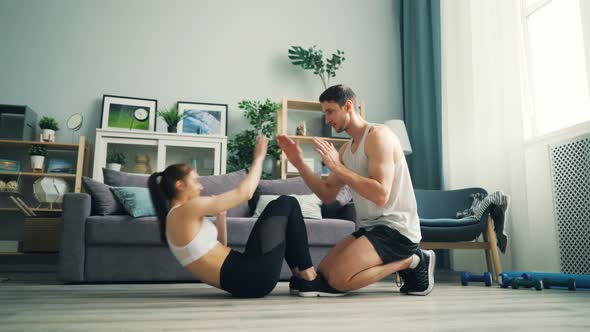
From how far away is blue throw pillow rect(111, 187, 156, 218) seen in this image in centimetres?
274

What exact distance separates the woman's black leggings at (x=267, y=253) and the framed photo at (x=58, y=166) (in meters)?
2.84

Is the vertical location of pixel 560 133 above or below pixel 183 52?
below

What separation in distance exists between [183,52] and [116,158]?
1335 millimetres

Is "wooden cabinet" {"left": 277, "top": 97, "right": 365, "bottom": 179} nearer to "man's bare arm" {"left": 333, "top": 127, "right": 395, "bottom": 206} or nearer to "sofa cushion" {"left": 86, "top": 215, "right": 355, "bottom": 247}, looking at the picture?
"sofa cushion" {"left": 86, "top": 215, "right": 355, "bottom": 247}


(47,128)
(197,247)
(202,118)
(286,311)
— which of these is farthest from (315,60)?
(286,311)

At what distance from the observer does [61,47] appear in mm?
4316

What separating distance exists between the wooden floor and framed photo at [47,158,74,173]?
2032 mm

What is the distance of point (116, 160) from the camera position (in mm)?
3965

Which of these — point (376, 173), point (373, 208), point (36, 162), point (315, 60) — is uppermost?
point (315, 60)

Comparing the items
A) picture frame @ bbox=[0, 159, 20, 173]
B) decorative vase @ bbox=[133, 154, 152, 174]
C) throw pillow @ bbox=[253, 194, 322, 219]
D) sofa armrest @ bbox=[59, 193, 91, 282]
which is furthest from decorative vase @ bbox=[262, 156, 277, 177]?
picture frame @ bbox=[0, 159, 20, 173]

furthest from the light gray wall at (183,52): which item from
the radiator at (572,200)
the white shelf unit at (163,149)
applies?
the radiator at (572,200)

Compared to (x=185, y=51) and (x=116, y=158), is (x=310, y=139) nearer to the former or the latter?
(x=185, y=51)

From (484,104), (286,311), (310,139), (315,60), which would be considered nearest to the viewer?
(286,311)

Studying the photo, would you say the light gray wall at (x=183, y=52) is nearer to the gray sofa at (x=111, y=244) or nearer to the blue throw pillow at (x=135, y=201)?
the blue throw pillow at (x=135, y=201)
